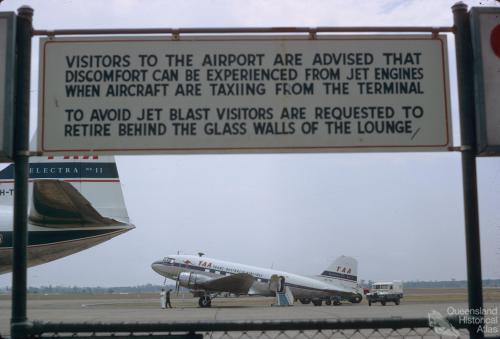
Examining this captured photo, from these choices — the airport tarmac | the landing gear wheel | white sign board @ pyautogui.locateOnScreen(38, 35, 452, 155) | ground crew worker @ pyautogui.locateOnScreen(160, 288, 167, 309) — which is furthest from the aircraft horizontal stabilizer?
the landing gear wheel

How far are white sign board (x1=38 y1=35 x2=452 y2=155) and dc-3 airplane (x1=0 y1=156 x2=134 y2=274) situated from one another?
8032 mm

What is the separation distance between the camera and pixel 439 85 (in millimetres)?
3662

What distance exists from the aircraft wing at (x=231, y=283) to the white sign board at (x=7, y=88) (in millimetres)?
30326

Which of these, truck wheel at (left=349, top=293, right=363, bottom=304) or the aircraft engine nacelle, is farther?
truck wheel at (left=349, top=293, right=363, bottom=304)

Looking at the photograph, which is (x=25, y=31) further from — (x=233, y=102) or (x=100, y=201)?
(x=100, y=201)

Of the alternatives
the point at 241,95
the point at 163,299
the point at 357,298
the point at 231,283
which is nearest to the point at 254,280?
the point at 231,283

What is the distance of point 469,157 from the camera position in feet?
11.4

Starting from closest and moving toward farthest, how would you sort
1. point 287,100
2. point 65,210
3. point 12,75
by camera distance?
point 12,75 < point 287,100 < point 65,210

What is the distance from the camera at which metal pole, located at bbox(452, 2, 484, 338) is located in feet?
10.8

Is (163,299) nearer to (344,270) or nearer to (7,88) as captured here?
(344,270)

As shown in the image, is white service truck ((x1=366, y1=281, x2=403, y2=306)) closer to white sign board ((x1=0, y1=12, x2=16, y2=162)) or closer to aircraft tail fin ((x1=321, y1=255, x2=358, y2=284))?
aircraft tail fin ((x1=321, y1=255, x2=358, y2=284))

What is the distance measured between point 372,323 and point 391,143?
1.18 m

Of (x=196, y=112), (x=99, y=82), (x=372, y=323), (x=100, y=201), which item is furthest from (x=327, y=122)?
(x=100, y=201)

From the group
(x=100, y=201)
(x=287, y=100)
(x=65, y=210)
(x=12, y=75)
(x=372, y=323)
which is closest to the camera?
(x=372, y=323)
